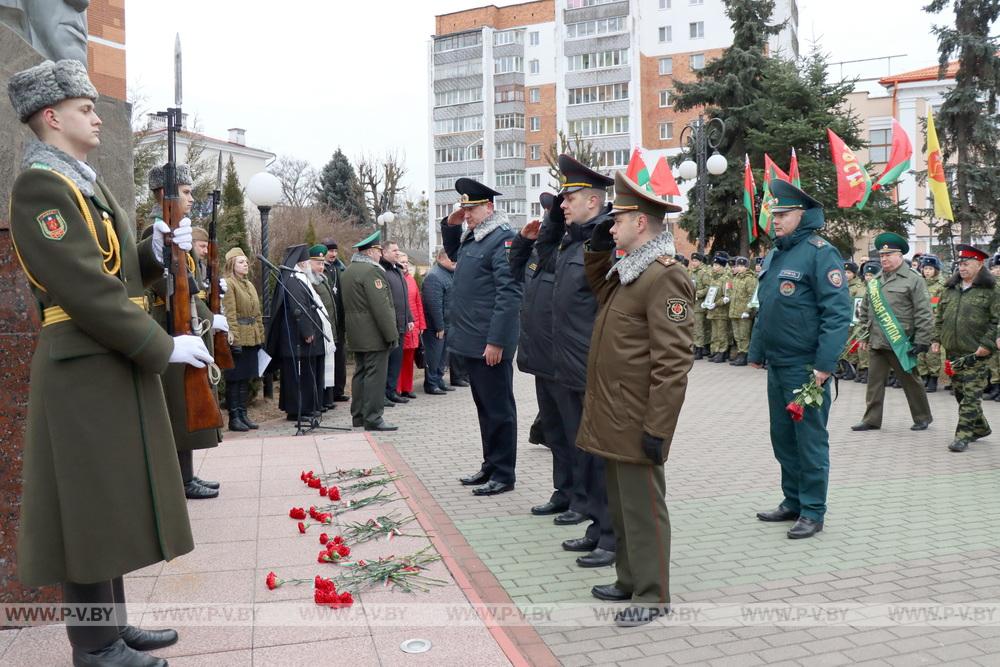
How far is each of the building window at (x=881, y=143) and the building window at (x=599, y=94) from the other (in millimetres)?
18604

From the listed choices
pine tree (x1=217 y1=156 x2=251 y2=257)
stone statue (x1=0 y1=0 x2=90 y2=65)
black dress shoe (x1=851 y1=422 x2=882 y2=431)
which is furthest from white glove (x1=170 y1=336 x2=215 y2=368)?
pine tree (x1=217 y1=156 x2=251 y2=257)

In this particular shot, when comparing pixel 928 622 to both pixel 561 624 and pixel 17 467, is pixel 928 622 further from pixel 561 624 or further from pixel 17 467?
pixel 17 467

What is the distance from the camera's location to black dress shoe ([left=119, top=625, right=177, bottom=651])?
11.9 ft

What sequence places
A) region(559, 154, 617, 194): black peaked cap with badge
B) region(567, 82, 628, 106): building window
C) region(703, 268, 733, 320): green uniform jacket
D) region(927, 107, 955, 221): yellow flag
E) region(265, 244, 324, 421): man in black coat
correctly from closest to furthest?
region(559, 154, 617, 194): black peaked cap with badge
region(265, 244, 324, 421): man in black coat
region(927, 107, 955, 221): yellow flag
region(703, 268, 733, 320): green uniform jacket
region(567, 82, 628, 106): building window

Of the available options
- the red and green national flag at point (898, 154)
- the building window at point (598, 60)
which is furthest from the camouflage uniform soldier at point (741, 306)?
the building window at point (598, 60)

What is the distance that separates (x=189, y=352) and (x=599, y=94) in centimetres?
6295

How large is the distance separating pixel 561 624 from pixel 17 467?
2639 mm

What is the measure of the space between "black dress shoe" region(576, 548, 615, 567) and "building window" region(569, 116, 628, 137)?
194 feet

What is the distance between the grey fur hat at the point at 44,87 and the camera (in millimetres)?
3113

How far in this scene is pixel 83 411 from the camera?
3.15 m

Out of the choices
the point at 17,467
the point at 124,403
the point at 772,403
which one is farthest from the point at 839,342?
the point at 17,467

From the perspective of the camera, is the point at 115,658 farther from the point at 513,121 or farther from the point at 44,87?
the point at 513,121

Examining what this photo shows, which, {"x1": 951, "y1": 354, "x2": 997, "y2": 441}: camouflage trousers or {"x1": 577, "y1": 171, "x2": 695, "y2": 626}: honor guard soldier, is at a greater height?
{"x1": 577, "y1": 171, "x2": 695, "y2": 626}: honor guard soldier

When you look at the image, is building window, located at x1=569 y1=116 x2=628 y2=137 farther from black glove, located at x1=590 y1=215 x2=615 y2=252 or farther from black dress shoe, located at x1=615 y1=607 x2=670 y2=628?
black dress shoe, located at x1=615 y1=607 x2=670 y2=628
